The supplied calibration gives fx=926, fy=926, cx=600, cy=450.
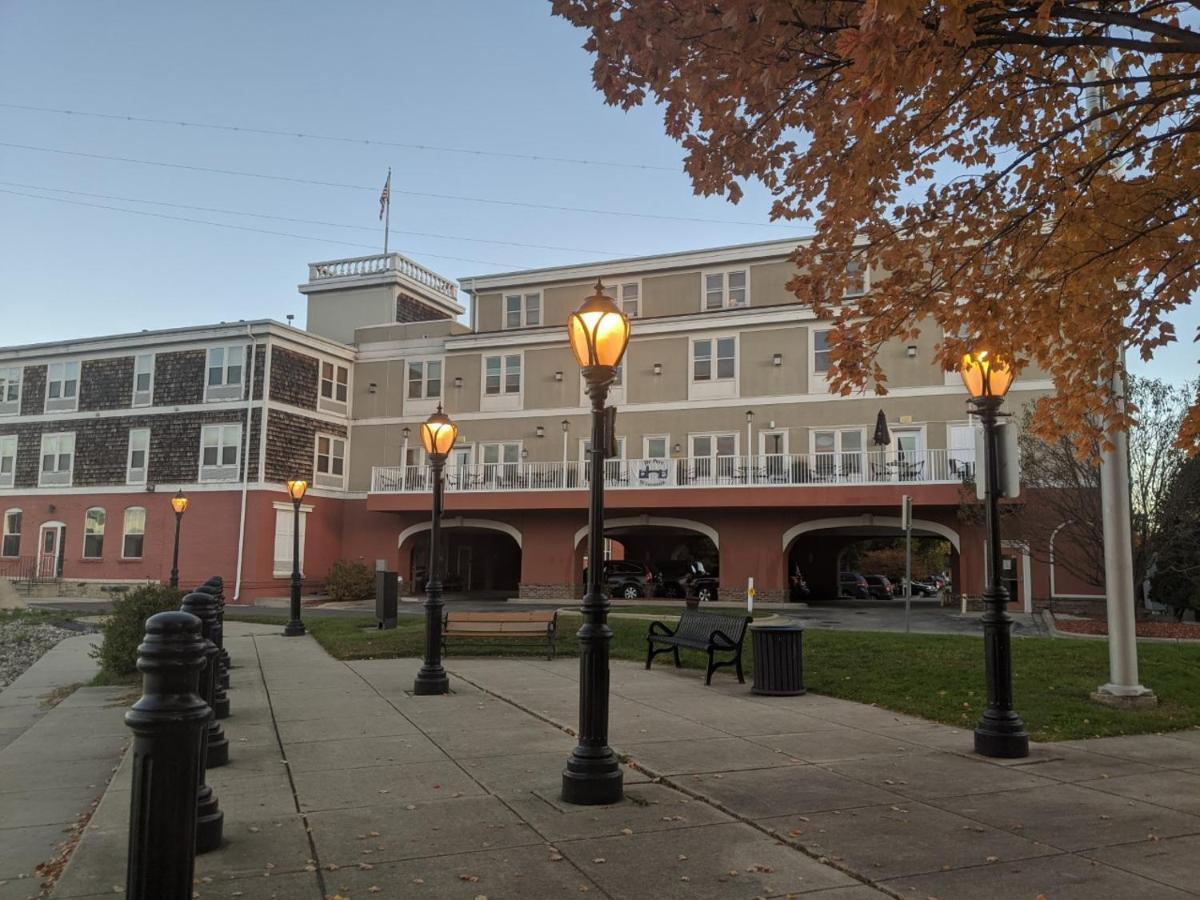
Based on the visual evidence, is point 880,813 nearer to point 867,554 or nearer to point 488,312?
point 488,312

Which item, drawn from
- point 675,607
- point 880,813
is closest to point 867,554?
point 675,607

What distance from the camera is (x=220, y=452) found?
117ft

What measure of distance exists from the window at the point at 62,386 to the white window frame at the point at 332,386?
10.3m

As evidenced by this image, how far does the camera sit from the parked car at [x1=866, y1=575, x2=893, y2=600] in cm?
4206

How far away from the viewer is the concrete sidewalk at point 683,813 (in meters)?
4.57

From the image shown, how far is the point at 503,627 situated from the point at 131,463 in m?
28.5

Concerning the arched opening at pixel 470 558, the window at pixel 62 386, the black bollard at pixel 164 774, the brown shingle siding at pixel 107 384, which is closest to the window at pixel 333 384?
the arched opening at pixel 470 558

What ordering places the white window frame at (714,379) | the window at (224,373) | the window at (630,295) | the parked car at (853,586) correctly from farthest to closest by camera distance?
the parked car at (853,586), the window at (630,295), the window at (224,373), the white window frame at (714,379)

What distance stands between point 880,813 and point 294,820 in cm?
359

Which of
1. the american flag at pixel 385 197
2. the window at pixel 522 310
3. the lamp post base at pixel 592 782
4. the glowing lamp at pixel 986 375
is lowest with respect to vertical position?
the lamp post base at pixel 592 782

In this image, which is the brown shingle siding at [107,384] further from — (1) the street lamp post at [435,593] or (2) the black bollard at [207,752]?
(2) the black bollard at [207,752]

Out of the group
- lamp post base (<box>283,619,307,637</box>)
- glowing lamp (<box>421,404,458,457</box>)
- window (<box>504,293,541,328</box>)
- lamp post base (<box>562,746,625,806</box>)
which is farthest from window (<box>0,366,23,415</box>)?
lamp post base (<box>562,746,625,806</box>)

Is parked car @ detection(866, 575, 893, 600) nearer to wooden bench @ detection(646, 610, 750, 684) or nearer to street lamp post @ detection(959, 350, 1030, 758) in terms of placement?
wooden bench @ detection(646, 610, 750, 684)

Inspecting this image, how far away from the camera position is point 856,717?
9352 mm
